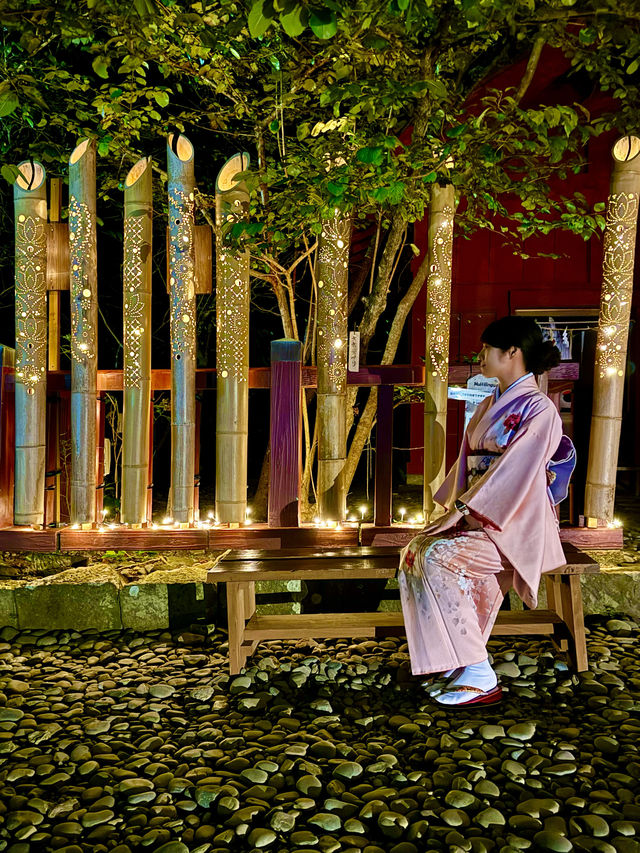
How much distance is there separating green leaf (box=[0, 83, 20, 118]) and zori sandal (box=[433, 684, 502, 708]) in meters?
3.57

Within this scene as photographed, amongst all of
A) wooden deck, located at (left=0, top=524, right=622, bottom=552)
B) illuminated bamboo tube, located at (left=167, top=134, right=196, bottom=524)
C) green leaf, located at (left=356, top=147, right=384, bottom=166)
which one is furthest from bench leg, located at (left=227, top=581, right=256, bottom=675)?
green leaf, located at (left=356, top=147, right=384, bottom=166)

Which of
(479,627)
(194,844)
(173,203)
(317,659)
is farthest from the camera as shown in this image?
(173,203)

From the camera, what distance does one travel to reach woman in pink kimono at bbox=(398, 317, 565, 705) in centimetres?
358

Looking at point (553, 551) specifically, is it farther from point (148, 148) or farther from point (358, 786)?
point (148, 148)

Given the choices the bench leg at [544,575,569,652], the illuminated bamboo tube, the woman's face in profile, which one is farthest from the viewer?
the illuminated bamboo tube

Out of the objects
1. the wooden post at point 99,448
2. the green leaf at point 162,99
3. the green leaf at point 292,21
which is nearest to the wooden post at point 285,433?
the wooden post at point 99,448

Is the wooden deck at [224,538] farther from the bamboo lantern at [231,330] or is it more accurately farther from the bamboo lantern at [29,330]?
the bamboo lantern at [231,330]

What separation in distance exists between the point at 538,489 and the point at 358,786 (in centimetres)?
176

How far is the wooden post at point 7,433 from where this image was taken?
17.3 feet

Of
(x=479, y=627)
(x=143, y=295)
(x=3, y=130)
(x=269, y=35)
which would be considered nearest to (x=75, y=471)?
(x=143, y=295)

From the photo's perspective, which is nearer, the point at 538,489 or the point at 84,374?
the point at 538,489

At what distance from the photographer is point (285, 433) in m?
5.21

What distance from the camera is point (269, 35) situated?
17.4 feet

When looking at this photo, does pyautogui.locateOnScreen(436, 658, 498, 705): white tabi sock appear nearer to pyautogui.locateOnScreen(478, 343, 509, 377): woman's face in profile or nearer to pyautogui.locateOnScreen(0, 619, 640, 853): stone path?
pyautogui.locateOnScreen(0, 619, 640, 853): stone path
